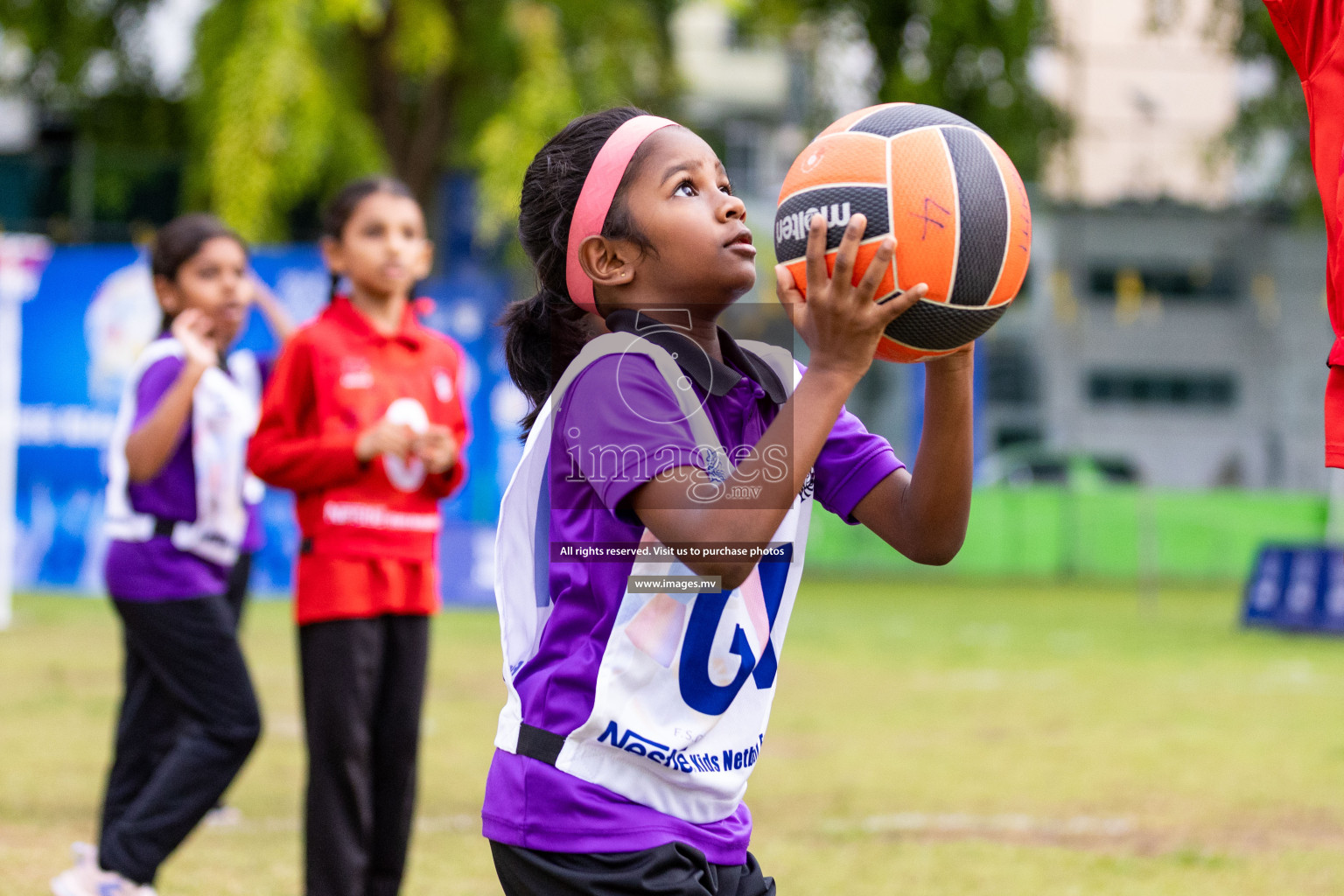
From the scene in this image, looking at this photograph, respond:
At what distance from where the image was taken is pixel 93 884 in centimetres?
432

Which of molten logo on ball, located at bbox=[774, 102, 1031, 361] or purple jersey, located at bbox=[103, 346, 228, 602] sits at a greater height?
molten logo on ball, located at bbox=[774, 102, 1031, 361]

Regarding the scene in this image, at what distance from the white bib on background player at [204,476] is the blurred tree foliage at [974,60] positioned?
44.7ft

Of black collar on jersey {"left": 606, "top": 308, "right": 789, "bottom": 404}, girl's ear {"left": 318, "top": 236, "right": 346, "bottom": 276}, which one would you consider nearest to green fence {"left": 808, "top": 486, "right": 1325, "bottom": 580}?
Result: girl's ear {"left": 318, "top": 236, "right": 346, "bottom": 276}

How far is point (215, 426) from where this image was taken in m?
4.76

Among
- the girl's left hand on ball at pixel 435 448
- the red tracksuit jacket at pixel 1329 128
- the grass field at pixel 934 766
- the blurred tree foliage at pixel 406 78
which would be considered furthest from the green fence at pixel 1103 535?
the red tracksuit jacket at pixel 1329 128

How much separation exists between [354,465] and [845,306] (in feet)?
7.94

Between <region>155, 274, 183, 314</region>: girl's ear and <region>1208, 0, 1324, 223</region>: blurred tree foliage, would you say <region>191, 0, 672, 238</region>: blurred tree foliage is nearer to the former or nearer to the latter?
<region>1208, 0, 1324, 223</region>: blurred tree foliage

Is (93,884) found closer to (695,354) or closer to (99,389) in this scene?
(695,354)

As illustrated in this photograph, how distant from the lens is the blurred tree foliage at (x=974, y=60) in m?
17.8

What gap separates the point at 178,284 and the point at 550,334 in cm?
283

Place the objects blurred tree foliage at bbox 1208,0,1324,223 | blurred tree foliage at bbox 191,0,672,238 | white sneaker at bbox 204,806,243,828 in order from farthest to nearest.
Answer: blurred tree foliage at bbox 1208,0,1324,223
blurred tree foliage at bbox 191,0,672,238
white sneaker at bbox 204,806,243,828

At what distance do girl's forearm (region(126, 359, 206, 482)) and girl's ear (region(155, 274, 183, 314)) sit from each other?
0.46 m

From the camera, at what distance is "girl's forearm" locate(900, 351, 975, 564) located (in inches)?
87.1

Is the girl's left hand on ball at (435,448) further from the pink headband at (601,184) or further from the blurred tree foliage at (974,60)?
the blurred tree foliage at (974,60)
